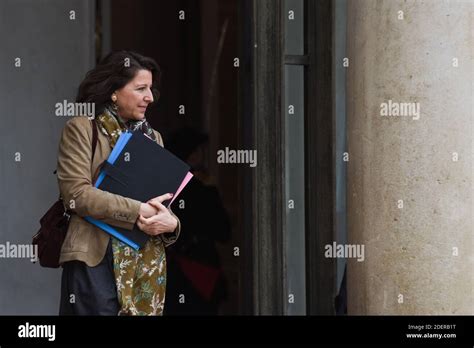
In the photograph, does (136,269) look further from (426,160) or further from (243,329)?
(426,160)

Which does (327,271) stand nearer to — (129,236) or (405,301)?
(405,301)

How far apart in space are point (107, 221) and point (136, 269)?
297 millimetres

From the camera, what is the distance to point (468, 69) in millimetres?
7039

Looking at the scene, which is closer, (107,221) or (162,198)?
(107,221)

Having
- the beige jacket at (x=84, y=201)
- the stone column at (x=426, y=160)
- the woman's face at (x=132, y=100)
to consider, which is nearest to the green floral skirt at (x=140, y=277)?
the beige jacket at (x=84, y=201)

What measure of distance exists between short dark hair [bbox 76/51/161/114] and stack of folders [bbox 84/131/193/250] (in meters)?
0.26

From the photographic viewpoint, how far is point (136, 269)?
6.74m

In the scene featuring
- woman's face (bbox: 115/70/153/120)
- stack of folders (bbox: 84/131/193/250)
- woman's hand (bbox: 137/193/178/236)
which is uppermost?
woman's face (bbox: 115/70/153/120)

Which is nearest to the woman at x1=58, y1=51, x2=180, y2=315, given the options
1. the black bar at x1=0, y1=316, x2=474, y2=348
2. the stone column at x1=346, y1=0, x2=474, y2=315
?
the black bar at x1=0, y1=316, x2=474, y2=348

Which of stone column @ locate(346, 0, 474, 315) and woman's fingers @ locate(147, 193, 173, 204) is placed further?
stone column @ locate(346, 0, 474, 315)

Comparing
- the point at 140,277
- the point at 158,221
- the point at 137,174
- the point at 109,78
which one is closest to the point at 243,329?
the point at 140,277

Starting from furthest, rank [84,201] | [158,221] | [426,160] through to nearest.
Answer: [426,160]
[158,221]
[84,201]

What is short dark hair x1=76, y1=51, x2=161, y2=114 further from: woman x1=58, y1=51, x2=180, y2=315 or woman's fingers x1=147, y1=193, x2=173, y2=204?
woman's fingers x1=147, y1=193, x2=173, y2=204

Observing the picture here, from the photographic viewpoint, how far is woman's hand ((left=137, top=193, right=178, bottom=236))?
6.71m
